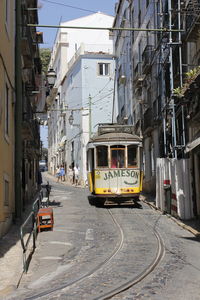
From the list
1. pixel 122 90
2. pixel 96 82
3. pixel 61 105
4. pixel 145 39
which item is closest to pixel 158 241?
pixel 145 39

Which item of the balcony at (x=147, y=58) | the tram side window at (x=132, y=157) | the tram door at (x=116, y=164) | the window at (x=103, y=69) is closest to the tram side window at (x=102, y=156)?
the tram door at (x=116, y=164)

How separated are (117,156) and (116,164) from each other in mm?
320

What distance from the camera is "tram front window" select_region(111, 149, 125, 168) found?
18078mm

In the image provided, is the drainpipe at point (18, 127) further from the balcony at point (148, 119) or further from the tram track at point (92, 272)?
the balcony at point (148, 119)

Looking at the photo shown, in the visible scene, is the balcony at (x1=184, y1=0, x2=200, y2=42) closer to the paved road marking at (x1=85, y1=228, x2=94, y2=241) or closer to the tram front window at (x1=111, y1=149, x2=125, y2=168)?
the tram front window at (x1=111, y1=149, x2=125, y2=168)

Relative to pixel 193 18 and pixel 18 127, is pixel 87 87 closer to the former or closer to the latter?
pixel 193 18

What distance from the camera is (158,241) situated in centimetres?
1079

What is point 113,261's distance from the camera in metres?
8.62

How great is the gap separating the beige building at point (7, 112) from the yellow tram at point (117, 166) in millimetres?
4787

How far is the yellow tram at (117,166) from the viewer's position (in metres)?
17.9

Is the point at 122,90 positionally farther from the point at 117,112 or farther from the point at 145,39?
the point at 145,39

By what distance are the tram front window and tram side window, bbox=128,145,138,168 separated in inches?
10.8

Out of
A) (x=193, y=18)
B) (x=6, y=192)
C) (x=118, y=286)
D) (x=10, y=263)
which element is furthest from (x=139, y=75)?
(x=118, y=286)

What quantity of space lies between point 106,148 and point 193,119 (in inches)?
171
